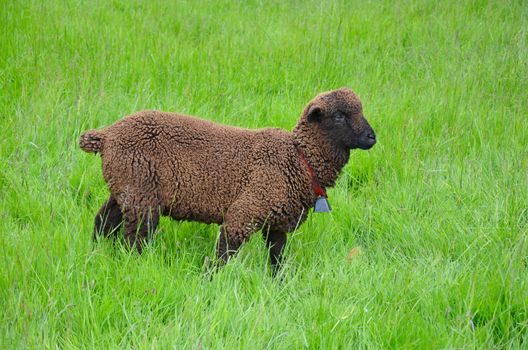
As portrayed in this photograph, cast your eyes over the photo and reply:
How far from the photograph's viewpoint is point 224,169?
4.35 metres

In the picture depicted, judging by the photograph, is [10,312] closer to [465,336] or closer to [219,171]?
[219,171]

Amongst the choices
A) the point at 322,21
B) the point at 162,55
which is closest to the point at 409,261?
the point at 162,55

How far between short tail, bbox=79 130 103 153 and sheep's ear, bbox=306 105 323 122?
1.43 m

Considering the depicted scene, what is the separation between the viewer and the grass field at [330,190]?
11.6ft

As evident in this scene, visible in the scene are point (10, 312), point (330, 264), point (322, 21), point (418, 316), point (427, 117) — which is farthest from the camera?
point (322, 21)

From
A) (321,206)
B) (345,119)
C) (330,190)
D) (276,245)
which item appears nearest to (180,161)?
(276,245)

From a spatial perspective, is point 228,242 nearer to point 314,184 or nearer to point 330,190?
point 314,184

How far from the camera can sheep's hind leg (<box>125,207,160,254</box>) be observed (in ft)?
13.8

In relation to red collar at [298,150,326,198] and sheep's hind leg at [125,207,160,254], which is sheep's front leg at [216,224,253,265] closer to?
sheep's hind leg at [125,207,160,254]

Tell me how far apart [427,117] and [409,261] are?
235 centimetres

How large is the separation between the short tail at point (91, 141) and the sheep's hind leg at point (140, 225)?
485 mm

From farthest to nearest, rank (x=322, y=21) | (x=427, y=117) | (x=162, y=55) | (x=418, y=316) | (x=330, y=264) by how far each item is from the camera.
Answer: (x=322, y=21), (x=162, y=55), (x=427, y=117), (x=330, y=264), (x=418, y=316)

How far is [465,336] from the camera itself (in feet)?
11.2

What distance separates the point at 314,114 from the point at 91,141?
1.54 metres
